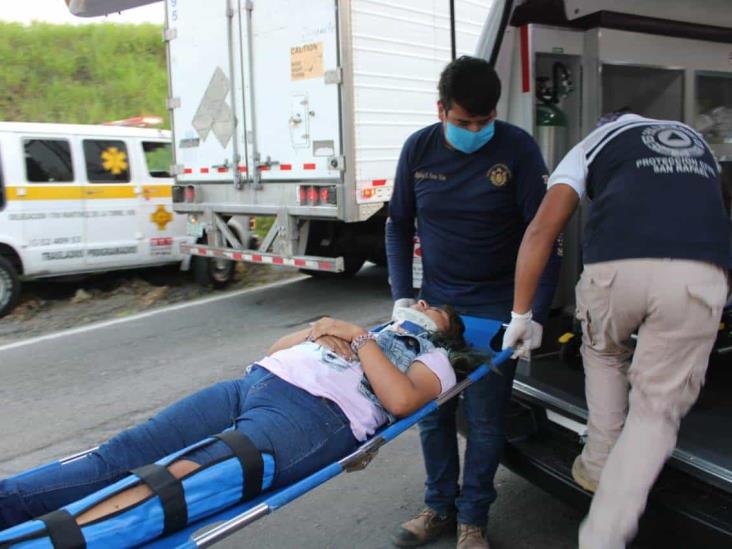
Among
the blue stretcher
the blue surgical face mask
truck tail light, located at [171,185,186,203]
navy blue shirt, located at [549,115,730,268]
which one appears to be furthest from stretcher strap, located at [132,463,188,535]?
truck tail light, located at [171,185,186,203]

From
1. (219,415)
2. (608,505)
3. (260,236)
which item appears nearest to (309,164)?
(260,236)

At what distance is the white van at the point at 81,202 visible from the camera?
24.1 feet

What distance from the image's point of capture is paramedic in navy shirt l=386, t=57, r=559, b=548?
2719 millimetres

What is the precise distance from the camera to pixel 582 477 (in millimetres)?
2453

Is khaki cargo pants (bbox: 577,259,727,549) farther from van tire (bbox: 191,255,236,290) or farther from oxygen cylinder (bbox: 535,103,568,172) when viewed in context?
van tire (bbox: 191,255,236,290)

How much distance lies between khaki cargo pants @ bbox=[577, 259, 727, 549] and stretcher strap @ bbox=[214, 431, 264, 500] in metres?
1.03

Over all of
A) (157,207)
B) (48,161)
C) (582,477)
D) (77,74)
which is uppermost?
(77,74)

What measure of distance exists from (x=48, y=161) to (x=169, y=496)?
6.53m

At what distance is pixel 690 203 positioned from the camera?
217 centimetres

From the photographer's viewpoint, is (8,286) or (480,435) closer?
(480,435)

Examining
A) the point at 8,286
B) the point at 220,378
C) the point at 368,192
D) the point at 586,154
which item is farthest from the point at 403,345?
the point at 8,286

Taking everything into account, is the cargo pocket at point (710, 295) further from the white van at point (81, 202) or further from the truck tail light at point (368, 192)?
the white van at point (81, 202)

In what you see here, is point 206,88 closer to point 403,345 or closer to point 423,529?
point 403,345

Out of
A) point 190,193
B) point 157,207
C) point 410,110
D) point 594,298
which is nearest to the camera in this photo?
point 594,298
